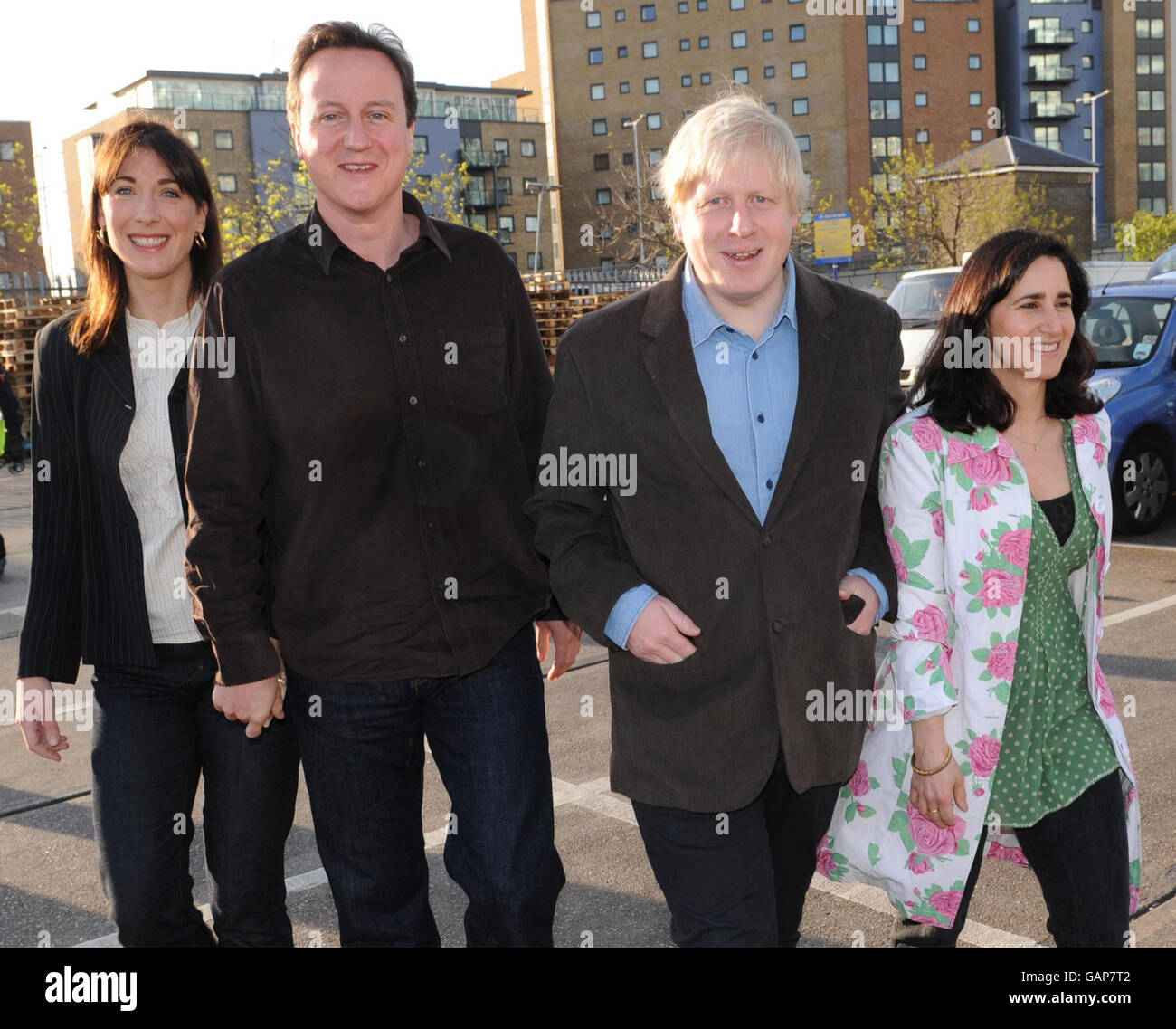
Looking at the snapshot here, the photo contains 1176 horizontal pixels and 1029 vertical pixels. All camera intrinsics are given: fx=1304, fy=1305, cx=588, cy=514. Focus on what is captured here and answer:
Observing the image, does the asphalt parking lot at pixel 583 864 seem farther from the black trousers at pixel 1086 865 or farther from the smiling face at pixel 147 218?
the smiling face at pixel 147 218

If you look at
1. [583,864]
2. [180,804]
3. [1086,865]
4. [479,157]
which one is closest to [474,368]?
[180,804]

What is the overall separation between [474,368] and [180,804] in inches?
47.0

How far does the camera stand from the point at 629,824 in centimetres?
502

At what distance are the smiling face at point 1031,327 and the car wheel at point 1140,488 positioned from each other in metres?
8.11

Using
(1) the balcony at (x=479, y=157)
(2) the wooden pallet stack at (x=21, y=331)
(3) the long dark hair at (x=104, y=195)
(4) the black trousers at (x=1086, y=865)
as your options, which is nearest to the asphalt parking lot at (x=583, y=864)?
(4) the black trousers at (x=1086, y=865)

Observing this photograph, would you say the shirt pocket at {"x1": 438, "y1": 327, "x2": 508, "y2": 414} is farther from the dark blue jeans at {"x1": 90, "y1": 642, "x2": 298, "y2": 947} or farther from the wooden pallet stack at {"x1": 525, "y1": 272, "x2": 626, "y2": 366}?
the wooden pallet stack at {"x1": 525, "y1": 272, "x2": 626, "y2": 366}

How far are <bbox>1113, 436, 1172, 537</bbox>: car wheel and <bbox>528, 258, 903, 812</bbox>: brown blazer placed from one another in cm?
857

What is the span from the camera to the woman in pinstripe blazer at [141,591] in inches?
115

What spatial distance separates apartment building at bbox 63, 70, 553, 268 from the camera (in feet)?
256

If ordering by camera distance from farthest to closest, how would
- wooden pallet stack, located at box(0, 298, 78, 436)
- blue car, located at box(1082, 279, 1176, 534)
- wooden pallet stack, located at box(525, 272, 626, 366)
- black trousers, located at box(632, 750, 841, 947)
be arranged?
1. wooden pallet stack, located at box(525, 272, 626, 366)
2. wooden pallet stack, located at box(0, 298, 78, 436)
3. blue car, located at box(1082, 279, 1176, 534)
4. black trousers, located at box(632, 750, 841, 947)

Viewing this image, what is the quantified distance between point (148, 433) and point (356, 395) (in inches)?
23.3

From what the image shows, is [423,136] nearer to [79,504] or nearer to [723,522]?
[79,504]

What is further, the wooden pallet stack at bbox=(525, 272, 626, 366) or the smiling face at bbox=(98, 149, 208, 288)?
the wooden pallet stack at bbox=(525, 272, 626, 366)

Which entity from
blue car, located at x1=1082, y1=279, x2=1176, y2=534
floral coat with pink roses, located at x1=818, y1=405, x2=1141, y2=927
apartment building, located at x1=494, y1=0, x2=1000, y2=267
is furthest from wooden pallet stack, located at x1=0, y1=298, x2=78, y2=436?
apartment building, located at x1=494, y1=0, x2=1000, y2=267
